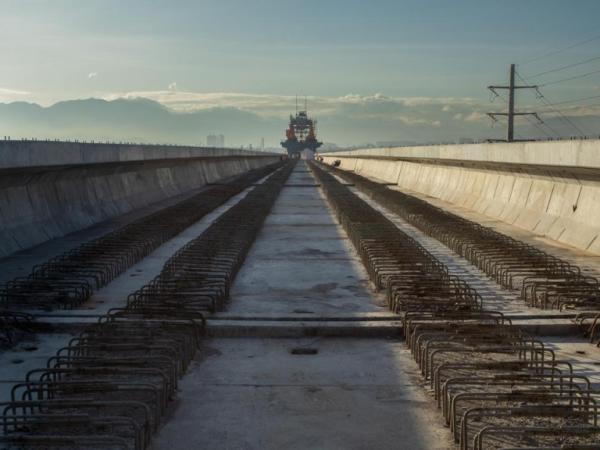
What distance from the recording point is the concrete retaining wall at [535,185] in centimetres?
1984

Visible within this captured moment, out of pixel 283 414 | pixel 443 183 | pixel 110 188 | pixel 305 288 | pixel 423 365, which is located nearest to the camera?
pixel 283 414

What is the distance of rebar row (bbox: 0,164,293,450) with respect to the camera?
6988mm

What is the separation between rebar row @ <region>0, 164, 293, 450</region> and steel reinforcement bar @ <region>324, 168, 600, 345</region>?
620 cm

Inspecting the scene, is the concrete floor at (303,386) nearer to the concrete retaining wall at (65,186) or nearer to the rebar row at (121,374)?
the rebar row at (121,374)

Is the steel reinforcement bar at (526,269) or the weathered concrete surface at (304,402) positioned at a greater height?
the steel reinforcement bar at (526,269)

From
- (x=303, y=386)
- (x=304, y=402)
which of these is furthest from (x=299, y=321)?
(x=304, y=402)

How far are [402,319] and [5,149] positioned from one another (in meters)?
10.5

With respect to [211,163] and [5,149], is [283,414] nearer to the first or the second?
[5,149]

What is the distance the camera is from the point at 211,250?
60.6 feet

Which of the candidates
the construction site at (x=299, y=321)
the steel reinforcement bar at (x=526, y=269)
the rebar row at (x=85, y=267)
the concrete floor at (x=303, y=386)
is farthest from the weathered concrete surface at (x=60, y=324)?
the steel reinforcement bar at (x=526, y=269)

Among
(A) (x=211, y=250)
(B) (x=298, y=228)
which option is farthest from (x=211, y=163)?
(A) (x=211, y=250)

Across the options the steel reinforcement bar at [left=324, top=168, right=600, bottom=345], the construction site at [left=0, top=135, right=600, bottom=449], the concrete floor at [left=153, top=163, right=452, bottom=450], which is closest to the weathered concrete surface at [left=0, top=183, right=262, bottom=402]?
the construction site at [left=0, top=135, right=600, bottom=449]

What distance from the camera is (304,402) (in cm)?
835

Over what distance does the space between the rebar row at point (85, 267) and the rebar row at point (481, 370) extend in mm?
6036
